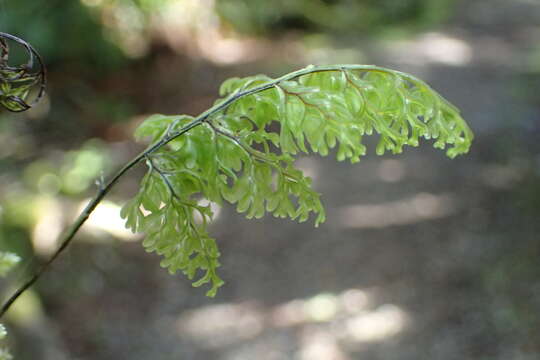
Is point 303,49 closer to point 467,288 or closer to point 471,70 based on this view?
point 471,70

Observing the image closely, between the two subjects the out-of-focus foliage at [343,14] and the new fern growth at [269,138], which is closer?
the new fern growth at [269,138]

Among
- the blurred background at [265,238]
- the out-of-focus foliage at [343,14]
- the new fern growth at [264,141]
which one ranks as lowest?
the new fern growth at [264,141]

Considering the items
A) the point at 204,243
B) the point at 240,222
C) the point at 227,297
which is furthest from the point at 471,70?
the point at 204,243

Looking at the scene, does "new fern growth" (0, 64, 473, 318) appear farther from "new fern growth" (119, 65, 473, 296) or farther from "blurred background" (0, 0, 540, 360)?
"blurred background" (0, 0, 540, 360)

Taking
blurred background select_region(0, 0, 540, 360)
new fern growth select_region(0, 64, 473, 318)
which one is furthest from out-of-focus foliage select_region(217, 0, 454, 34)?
new fern growth select_region(0, 64, 473, 318)

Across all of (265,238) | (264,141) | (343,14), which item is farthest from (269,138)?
(343,14)

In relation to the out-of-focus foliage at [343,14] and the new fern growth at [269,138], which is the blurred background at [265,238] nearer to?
the new fern growth at [269,138]

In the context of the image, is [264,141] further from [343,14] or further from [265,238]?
[343,14]

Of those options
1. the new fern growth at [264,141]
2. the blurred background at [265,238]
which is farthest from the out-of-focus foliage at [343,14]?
the new fern growth at [264,141]
